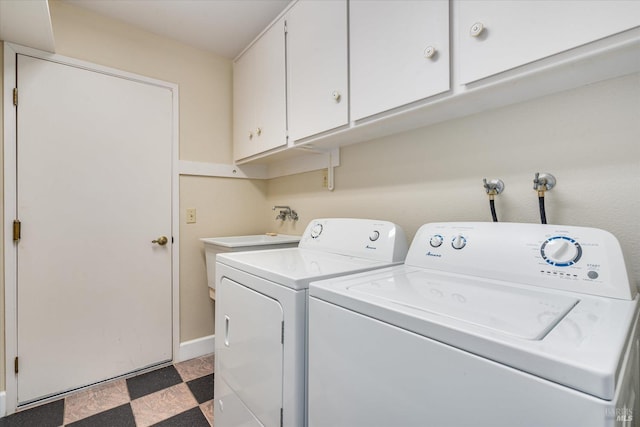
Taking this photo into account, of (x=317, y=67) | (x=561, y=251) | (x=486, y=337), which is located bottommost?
(x=486, y=337)

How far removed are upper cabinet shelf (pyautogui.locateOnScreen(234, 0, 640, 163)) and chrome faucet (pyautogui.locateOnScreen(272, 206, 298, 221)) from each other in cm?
64

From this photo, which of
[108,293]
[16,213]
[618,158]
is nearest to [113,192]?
[16,213]

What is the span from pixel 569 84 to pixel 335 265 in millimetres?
1040

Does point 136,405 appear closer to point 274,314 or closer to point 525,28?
point 274,314

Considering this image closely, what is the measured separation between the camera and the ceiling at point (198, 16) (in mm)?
1859

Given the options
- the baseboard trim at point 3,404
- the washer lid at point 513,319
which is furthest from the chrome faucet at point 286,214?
the baseboard trim at point 3,404

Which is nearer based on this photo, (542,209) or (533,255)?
(533,255)

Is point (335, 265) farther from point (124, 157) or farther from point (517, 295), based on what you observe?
point (124, 157)

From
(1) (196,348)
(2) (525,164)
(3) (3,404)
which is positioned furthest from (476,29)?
(3) (3,404)

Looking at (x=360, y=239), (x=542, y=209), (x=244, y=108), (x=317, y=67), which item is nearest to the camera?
(x=542, y=209)

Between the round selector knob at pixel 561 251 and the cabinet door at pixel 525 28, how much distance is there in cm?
54

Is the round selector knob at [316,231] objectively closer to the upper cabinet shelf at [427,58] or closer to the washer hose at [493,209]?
the upper cabinet shelf at [427,58]

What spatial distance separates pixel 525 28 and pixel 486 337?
0.88 meters

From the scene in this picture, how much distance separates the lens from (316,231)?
173cm
